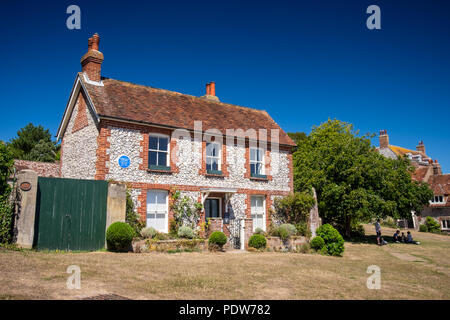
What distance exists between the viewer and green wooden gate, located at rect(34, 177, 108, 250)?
1363cm

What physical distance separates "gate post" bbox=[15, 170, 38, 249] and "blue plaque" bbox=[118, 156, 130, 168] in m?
4.23

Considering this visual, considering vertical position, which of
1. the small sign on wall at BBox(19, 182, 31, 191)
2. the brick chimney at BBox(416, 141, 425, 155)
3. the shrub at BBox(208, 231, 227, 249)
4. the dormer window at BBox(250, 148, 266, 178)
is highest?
the brick chimney at BBox(416, 141, 425, 155)

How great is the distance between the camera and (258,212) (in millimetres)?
21203

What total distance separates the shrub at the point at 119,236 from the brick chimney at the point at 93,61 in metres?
8.59

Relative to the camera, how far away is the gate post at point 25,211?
12938 millimetres

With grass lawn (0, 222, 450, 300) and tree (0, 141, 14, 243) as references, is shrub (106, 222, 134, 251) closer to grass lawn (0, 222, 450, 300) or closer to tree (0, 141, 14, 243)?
grass lawn (0, 222, 450, 300)

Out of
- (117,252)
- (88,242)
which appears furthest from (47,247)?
(117,252)

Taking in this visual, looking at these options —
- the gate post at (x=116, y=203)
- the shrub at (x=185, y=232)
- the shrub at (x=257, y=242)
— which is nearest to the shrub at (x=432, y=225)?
the shrub at (x=257, y=242)

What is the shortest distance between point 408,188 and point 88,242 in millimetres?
24397

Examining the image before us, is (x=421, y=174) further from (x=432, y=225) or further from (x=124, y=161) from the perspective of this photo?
(x=124, y=161)

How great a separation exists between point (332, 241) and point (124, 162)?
36.2ft

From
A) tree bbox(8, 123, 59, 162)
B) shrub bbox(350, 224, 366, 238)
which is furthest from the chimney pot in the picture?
tree bbox(8, 123, 59, 162)

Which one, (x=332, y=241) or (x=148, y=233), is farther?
(x=332, y=241)

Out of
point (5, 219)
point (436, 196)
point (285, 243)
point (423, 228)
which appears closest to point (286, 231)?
point (285, 243)
